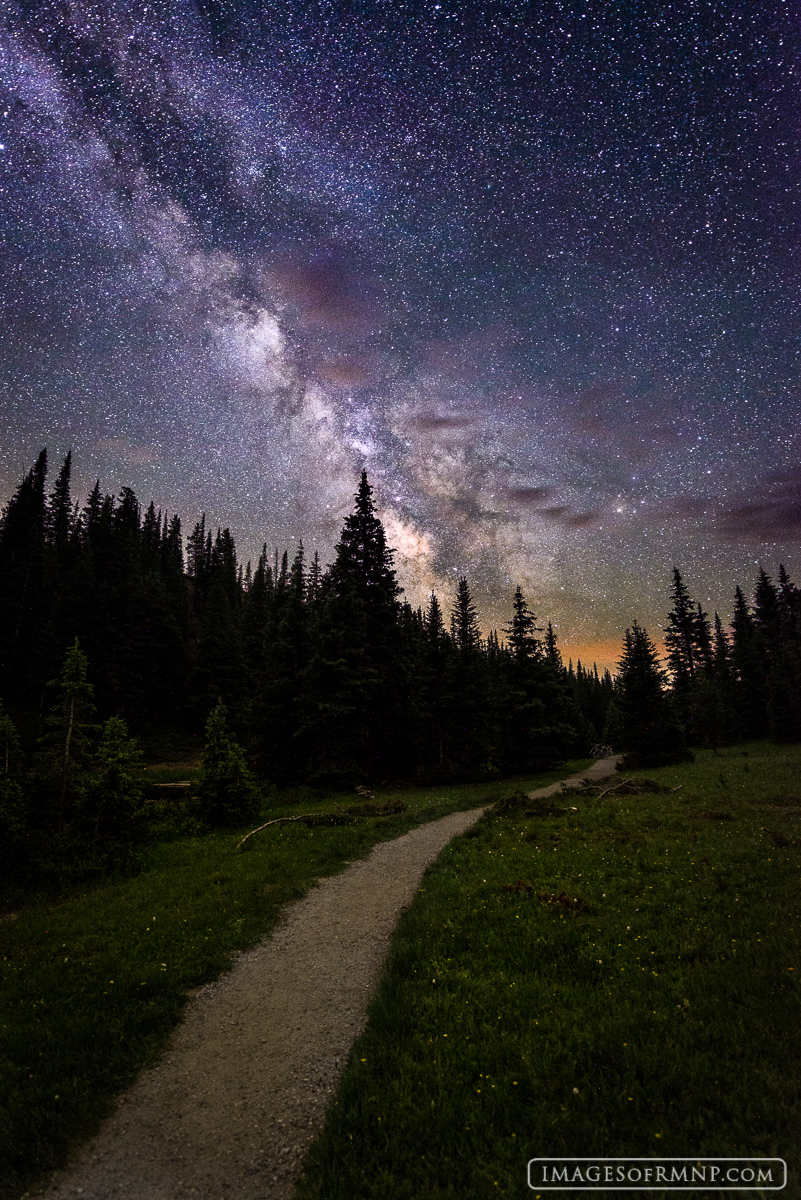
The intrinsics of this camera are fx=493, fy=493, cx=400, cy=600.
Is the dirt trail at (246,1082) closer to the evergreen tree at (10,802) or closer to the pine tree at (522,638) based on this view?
the evergreen tree at (10,802)

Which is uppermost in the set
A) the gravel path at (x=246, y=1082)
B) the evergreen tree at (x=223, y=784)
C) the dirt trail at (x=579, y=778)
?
the evergreen tree at (x=223, y=784)

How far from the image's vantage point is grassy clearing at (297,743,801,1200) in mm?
4367

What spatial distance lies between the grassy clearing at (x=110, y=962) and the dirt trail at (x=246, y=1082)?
351 mm

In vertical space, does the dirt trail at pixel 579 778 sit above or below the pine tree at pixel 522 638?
below

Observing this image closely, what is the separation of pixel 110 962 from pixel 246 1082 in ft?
13.4

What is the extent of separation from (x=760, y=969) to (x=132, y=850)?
15819 mm

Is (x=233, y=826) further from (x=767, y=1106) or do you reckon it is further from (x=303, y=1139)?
(x=767, y=1106)

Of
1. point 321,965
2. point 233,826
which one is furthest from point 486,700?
point 321,965

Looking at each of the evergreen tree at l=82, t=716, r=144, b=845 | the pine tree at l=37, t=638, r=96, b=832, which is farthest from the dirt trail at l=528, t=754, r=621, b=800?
the pine tree at l=37, t=638, r=96, b=832

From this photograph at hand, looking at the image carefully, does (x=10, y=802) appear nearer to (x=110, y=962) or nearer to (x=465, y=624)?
(x=110, y=962)

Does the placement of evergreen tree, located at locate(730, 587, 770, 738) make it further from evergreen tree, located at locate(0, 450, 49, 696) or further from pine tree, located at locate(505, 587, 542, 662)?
evergreen tree, located at locate(0, 450, 49, 696)

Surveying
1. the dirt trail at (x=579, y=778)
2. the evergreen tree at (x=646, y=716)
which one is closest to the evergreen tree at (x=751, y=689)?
the evergreen tree at (x=646, y=716)

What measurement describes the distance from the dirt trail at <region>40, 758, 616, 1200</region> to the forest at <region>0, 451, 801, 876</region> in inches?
337

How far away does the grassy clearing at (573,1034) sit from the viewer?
4.37 meters
